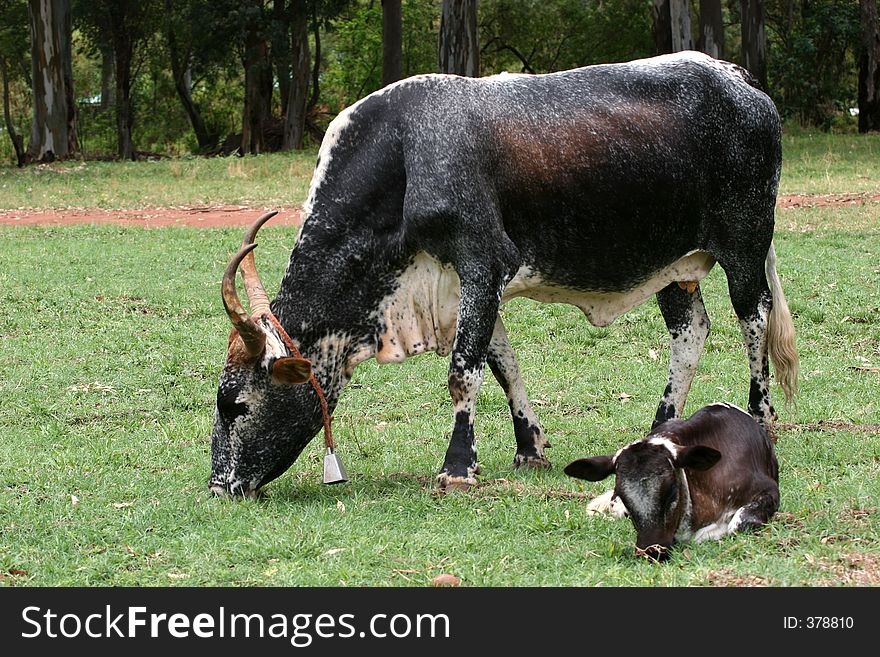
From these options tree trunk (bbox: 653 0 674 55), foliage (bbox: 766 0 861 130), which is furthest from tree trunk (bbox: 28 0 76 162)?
foliage (bbox: 766 0 861 130)

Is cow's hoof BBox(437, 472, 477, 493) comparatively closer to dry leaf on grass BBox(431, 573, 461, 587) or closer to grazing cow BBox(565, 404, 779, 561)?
grazing cow BBox(565, 404, 779, 561)

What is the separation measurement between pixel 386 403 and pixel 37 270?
21.4 ft

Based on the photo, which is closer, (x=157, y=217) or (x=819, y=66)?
(x=157, y=217)

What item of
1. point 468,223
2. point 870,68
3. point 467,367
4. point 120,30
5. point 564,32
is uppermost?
point 564,32

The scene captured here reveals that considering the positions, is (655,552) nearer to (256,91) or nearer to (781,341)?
(781,341)

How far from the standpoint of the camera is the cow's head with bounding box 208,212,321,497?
6.52m

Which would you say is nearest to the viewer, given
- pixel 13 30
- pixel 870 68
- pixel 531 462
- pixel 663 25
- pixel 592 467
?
pixel 592 467

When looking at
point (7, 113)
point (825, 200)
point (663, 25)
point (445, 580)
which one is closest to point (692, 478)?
point (445, 580)

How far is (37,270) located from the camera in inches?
557

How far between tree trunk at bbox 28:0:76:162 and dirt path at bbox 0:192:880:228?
10313mm

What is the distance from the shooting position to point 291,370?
635 centimetres

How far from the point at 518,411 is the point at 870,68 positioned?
2442cm

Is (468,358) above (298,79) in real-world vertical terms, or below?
below
